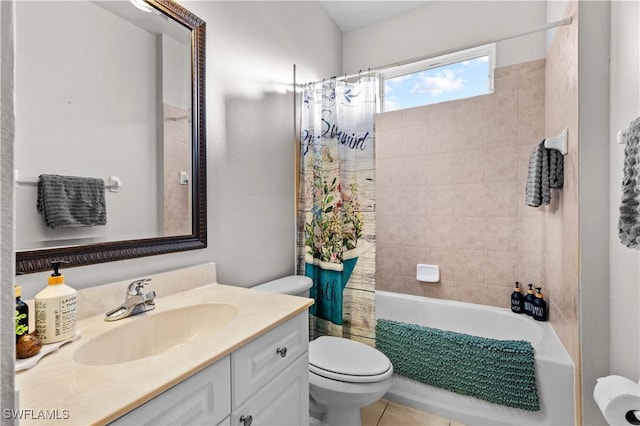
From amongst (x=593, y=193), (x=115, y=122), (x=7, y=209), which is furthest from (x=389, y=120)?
(x=7, y=209)

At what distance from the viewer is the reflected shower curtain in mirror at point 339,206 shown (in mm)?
1785

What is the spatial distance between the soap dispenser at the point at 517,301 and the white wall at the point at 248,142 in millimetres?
1614

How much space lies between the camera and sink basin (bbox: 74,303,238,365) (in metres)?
0.86

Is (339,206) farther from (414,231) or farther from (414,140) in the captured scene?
(414,140)

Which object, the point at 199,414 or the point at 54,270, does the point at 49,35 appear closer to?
the point at 54,270

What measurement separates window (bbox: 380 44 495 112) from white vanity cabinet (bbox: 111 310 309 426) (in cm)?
220

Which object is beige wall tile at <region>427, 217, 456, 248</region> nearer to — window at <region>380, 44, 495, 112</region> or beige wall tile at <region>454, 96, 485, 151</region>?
beige wall tile at <region>454, 96, 485, 151</region>

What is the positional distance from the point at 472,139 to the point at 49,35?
2471 mm

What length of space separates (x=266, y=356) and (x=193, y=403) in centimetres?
26

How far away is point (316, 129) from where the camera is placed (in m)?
1.95

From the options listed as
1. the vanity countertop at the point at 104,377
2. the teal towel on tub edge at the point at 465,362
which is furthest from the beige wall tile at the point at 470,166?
the vanity countertop at the point at 104,377

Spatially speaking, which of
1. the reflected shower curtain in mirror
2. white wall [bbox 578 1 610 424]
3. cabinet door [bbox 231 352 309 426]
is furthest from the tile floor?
cabinet door [bbox 231 352 309 426]

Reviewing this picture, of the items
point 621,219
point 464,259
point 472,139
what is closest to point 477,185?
point 472,139

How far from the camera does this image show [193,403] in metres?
0.69
